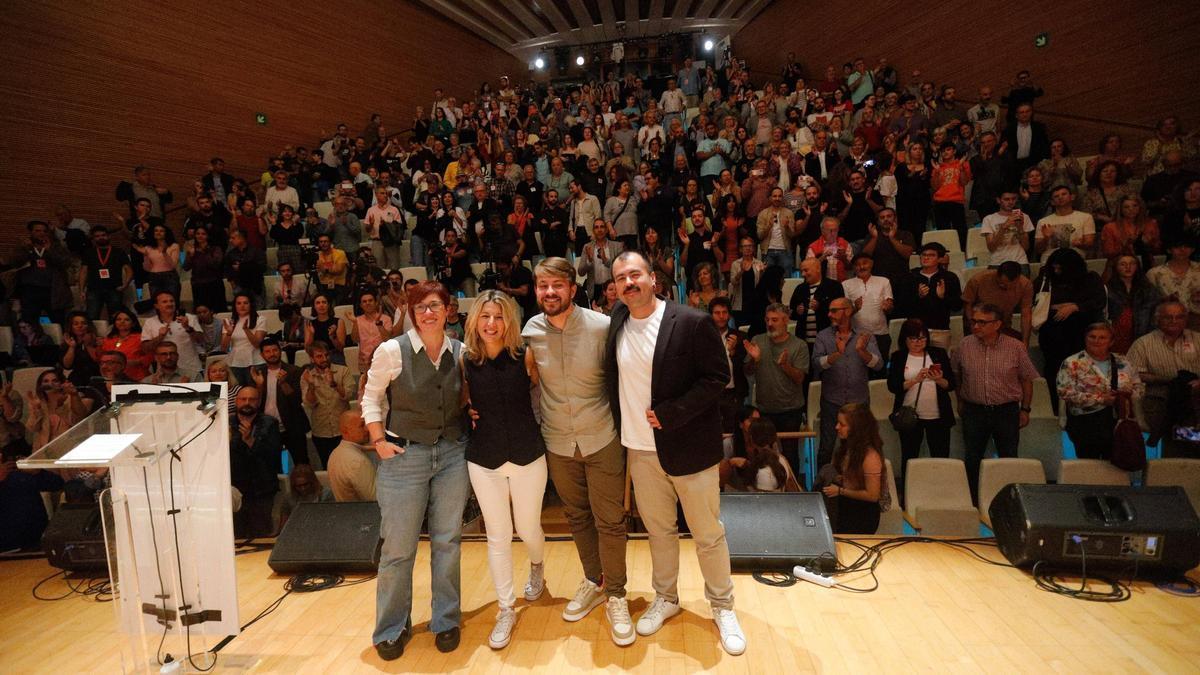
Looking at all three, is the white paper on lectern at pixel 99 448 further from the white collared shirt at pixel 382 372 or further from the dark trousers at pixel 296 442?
the dark trousers at pixel 296 442

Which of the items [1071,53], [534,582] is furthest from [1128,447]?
[1071,53]

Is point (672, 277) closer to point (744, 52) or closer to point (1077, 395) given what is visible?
point (1077, 395)

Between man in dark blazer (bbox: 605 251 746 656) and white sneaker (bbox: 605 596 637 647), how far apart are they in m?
0.25

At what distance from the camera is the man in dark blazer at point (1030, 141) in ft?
17.8

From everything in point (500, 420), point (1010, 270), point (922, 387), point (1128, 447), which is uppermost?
point (1010, 270)

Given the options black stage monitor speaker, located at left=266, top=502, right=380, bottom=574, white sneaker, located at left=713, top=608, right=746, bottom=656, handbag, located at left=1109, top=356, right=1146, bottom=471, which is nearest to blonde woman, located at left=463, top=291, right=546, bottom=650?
white sneaker, located at left=713, top=608, right=746, bottom=656

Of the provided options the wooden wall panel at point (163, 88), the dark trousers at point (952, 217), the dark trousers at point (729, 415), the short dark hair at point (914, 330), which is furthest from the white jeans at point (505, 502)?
the wooden wall panel at point (163, 88)

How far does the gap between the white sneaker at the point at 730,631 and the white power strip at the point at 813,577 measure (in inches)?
19.7

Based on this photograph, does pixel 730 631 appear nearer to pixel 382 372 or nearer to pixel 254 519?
pixel 382 372

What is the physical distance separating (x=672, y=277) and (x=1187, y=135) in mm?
4348

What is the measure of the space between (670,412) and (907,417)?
2.17m

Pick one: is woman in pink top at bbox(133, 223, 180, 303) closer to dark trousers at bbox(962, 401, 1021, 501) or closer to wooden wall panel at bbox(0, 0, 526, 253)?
wooden wall panel at bbox(0, 0, 526, 253)

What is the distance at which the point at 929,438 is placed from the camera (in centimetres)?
369

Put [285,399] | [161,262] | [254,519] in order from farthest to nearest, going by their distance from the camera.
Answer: [161,262], [285,399], [254,519]
